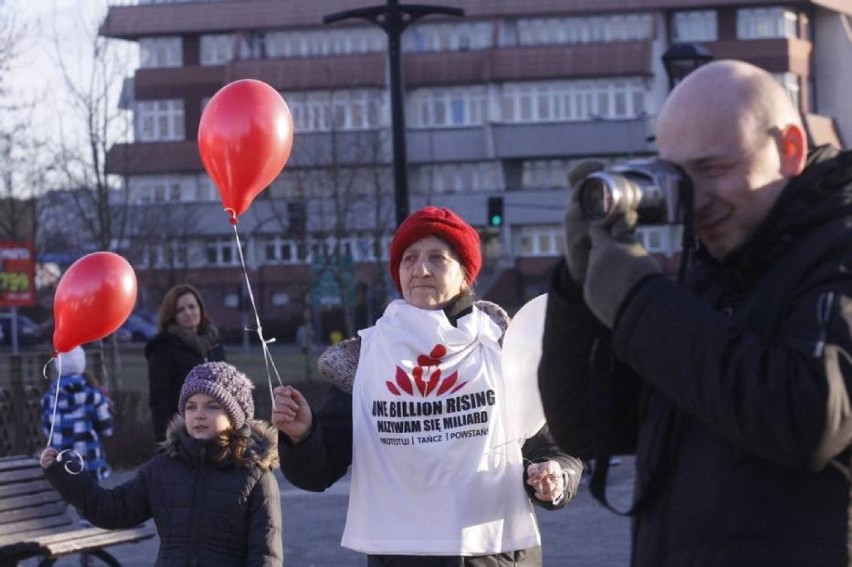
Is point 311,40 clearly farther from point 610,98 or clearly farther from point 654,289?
point 654,289

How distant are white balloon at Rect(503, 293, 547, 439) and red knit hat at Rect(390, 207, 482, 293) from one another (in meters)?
0.44

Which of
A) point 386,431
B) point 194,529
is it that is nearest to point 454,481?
point 386,431

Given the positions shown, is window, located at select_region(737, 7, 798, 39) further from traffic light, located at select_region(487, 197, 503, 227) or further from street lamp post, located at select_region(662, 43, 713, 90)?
street lamp post, located at select_region(662, 43, 713, 90)

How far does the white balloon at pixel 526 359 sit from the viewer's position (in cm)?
418

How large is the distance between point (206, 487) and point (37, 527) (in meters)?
2.85

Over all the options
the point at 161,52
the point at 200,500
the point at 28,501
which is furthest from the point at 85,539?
the point at 161,52

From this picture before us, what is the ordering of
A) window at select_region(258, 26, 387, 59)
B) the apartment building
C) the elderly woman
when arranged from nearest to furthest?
1. the elderly woman
2. the apartment building
3. window at select_region(258, 26, 387, 59)

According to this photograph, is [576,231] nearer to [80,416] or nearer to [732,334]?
[732,334]

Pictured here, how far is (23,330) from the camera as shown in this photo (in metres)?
63.4

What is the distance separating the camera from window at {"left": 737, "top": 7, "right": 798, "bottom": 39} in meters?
74.2

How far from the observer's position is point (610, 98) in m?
77.2

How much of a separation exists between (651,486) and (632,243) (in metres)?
0.49

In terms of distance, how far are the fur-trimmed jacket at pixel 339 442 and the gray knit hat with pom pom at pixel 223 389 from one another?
1342 mm

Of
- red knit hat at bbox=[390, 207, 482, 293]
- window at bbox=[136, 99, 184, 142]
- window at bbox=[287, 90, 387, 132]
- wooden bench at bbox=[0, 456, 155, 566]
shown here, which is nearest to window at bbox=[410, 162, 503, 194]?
window at bbox=[287, 90, 387, 132]
